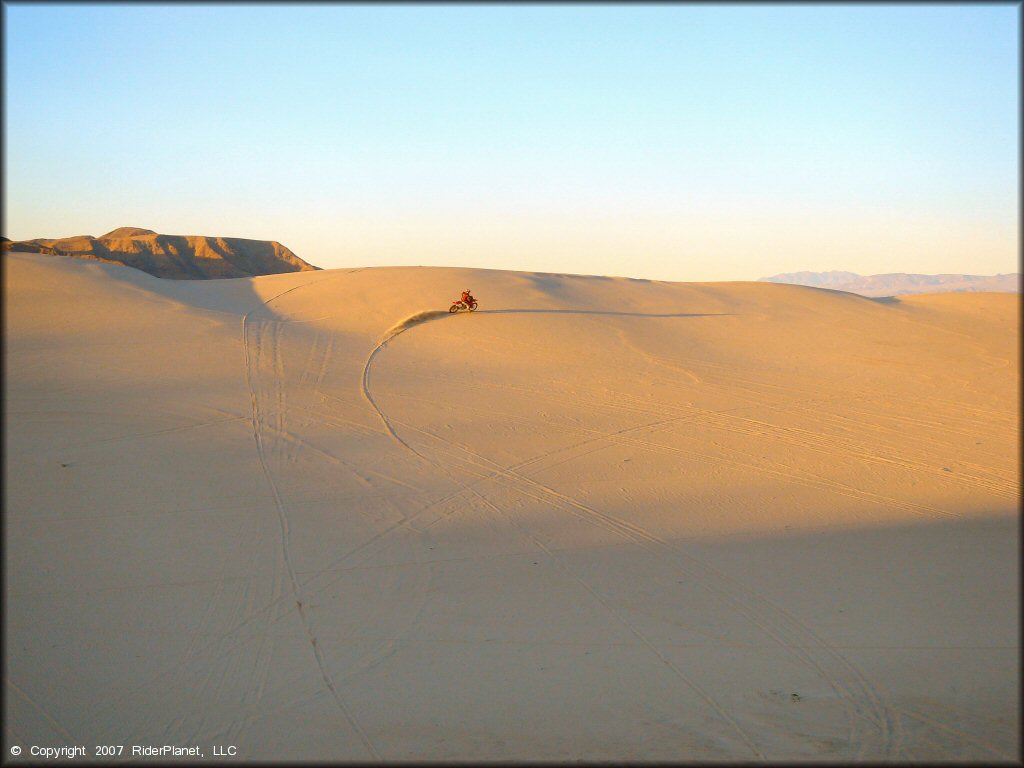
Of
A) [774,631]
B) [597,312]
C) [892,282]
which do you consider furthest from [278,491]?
[892,282]

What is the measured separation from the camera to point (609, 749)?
421cm

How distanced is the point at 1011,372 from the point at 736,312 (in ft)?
23.8

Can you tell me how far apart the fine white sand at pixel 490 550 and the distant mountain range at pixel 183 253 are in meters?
19.0

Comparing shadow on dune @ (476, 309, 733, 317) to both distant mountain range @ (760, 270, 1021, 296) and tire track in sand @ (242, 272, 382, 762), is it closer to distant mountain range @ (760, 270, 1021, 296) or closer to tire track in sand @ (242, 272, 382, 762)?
tire track in sand @ (242, 272, 382, 762)

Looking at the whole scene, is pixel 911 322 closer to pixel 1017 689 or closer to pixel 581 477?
pixel 581 477

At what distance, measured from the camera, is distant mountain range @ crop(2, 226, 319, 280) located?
31297mm

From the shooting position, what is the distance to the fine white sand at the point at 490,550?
466 cm

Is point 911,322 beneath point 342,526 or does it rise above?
above

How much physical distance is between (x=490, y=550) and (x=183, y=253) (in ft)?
102

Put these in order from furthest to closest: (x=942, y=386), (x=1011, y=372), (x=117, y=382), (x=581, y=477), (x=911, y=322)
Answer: (x=911, y=322), (x=1011, y=372), (x=942, y=386), (x=117, y=382), (x=581, y=477)

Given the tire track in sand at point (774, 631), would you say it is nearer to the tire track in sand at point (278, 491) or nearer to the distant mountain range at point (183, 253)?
the tire track in sand at point (278, 491)

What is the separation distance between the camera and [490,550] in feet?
22.8

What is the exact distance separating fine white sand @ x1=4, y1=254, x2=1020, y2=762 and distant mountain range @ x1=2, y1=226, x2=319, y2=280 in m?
19.0

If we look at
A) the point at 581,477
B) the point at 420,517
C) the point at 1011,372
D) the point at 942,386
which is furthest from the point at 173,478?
the point at 1011,372
